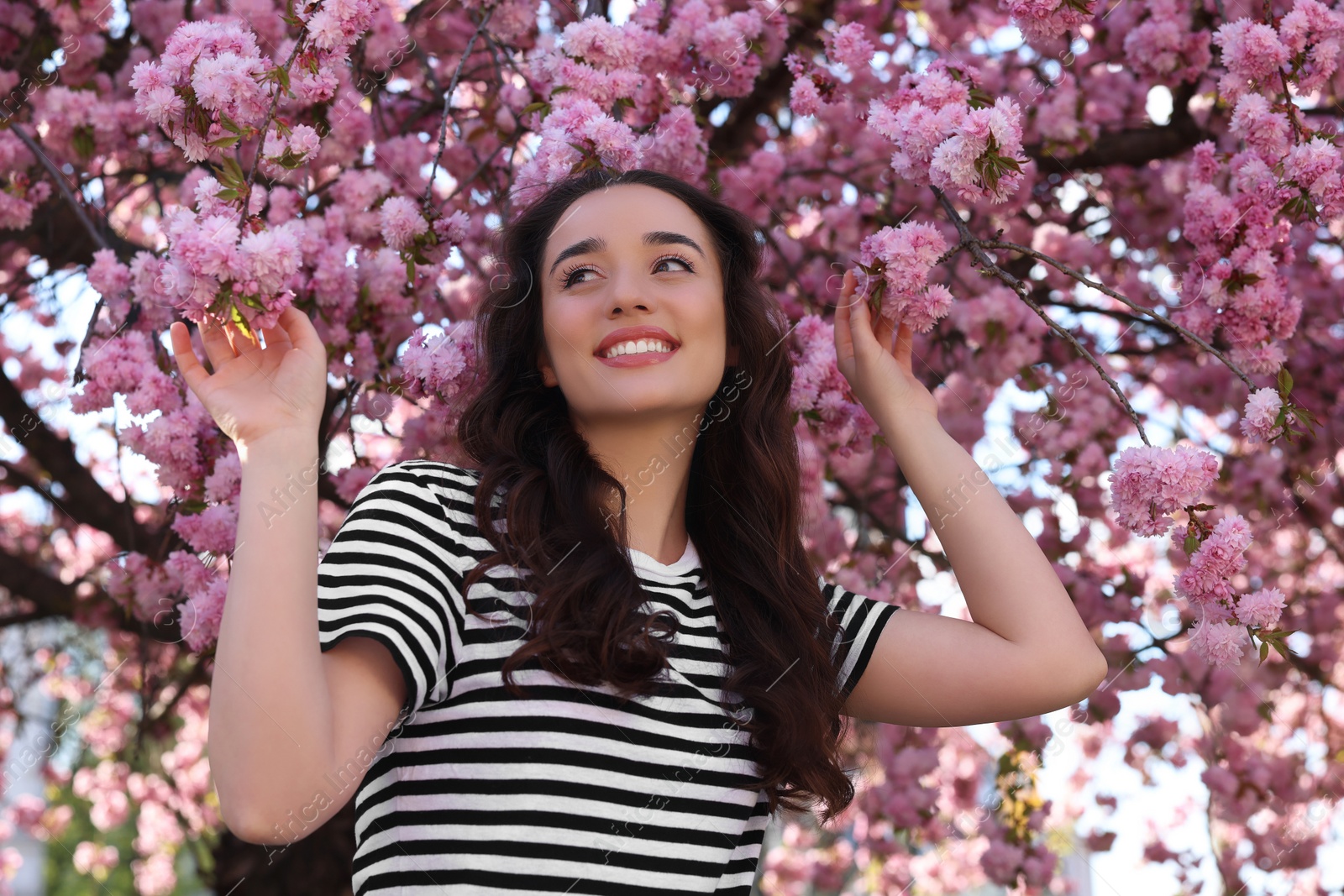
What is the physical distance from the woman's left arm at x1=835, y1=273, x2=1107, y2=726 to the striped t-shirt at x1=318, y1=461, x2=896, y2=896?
1.22ft

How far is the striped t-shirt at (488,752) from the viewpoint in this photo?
1.35 metres

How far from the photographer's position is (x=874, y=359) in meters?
1.94

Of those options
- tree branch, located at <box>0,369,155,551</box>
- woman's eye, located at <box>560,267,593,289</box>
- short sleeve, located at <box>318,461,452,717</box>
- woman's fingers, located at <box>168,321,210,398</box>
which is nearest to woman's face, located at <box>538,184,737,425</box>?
woman's eye, located at <box>560,267,593,289</box>

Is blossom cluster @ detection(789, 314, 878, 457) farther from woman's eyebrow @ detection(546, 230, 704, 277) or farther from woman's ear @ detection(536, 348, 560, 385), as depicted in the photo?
woman's ear @ detection(536, 348, 560, 385)

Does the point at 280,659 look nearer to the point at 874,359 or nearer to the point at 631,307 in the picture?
the point at 631,307

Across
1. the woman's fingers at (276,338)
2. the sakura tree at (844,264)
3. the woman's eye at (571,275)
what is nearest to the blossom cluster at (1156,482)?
the sakura tree at (844,264)

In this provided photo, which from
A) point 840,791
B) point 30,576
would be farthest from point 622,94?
point 30,576

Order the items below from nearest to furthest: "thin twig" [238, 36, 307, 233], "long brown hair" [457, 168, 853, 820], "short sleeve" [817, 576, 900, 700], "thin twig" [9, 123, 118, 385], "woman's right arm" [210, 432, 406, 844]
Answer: "woman's right arm" [210, 432, 406, 844], "long brown hair" [457, 168, 853, 820], "thin twig" [238, 36, 307, 233], "short sleeve" [817, 576, 900, 700], "thin twig" [9, 123, 118, 385]

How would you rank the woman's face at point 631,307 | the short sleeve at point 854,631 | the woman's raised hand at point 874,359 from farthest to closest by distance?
the woman's raised hand at point 874,359, the short sleeve at point 854,631, the woman's face at point 631,307

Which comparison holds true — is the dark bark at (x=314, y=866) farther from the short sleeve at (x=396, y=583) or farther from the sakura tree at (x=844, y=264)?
the short sleeve at (x=396, y=583)

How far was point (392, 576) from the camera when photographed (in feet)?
4.43

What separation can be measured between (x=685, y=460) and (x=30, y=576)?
106 inches

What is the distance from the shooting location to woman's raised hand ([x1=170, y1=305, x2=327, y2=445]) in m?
1.26

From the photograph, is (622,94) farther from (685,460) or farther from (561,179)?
(685,460)
